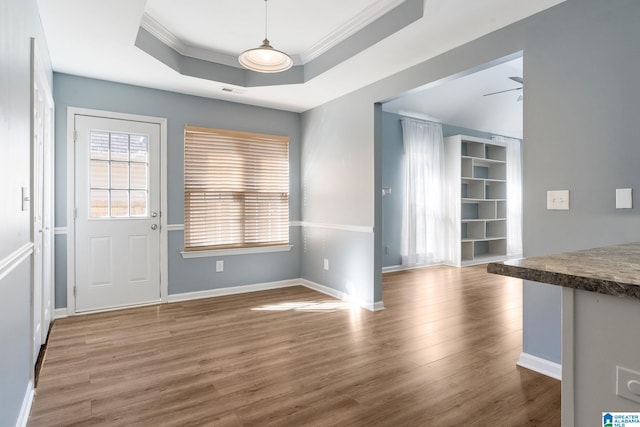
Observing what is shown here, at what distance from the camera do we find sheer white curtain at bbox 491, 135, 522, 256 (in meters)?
7.54

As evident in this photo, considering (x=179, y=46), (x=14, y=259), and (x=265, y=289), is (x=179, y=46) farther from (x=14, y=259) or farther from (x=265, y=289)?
(x=265, y=289)

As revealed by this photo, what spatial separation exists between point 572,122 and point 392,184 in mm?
3959

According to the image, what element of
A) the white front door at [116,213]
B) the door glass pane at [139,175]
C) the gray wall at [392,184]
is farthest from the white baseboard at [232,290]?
the gray wall at [392,184]

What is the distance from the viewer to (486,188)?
763 centimetres

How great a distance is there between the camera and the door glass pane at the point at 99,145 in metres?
3.79

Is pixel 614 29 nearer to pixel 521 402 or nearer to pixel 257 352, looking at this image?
pixel 521 402

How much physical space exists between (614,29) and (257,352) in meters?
Result: 3.13

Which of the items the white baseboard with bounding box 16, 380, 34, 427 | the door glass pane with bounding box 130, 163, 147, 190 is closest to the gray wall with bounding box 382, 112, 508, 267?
the door glass pane with bounding box 130, 163, 147, 190

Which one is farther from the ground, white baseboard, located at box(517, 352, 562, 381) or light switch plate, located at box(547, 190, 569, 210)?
light switch plate, located at box(547, 190, 569, 210)

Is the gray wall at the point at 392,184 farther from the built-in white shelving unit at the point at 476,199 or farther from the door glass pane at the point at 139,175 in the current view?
the door glass pane at the point at 139,175

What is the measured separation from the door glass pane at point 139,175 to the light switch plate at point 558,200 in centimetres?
385

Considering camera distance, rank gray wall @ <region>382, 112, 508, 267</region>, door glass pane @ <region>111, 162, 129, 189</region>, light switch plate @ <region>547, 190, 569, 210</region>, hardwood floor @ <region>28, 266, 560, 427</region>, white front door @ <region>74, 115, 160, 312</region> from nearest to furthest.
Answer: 1. hardwood floor @ <region>28, 266, 560, 427</region>
2. light switch plate @ <region>547, 190, 569, 210</region>
3. white front door @ <region>74, 115, 160, 312</region>
4. door glass pane @ <region>111, 162, 129, 189</region>
5. gray wall @ <region>382, 112, 508, 267</region>

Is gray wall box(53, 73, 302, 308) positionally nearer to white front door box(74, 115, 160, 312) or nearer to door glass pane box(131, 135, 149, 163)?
white front door box(74, 115, 160, 312)

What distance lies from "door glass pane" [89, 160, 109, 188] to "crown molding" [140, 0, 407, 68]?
4.71 feet
